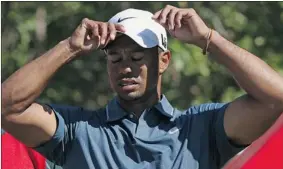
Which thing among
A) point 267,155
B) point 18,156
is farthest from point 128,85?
point 267,155

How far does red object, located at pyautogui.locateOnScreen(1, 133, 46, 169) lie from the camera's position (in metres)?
4.64

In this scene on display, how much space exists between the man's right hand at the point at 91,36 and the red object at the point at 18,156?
0.59 m

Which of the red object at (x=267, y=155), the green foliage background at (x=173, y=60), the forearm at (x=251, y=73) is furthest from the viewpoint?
the green foliage background at (x=173, y=60)

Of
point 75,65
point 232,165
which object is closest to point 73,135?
point 232,165

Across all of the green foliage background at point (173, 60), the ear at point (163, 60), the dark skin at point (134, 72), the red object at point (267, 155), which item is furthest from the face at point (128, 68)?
the green foliage background at point (173, 60)

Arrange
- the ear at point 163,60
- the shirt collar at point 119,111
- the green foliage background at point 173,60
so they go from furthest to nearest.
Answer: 1. the green foliage background at point 173,60
2. the ear at point 163,60
3. the shirt collar at point 119,111

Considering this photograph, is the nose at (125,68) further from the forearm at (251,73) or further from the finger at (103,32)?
the forearm at (251,73)

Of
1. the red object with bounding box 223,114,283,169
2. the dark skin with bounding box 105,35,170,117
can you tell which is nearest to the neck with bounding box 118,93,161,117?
the dark skin with bounding box 105,35,170,117

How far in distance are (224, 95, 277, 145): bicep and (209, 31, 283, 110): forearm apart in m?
0.03

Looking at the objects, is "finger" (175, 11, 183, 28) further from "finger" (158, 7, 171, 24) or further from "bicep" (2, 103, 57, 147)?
"bicep" (2, 103, 57, 147)

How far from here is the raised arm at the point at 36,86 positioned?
4.34 m

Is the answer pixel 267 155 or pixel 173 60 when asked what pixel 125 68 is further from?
pixel 173 60

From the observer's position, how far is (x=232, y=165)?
8.59ft

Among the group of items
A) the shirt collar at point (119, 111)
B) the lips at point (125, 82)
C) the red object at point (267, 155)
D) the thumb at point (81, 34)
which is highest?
the red object at point (267, 155)
